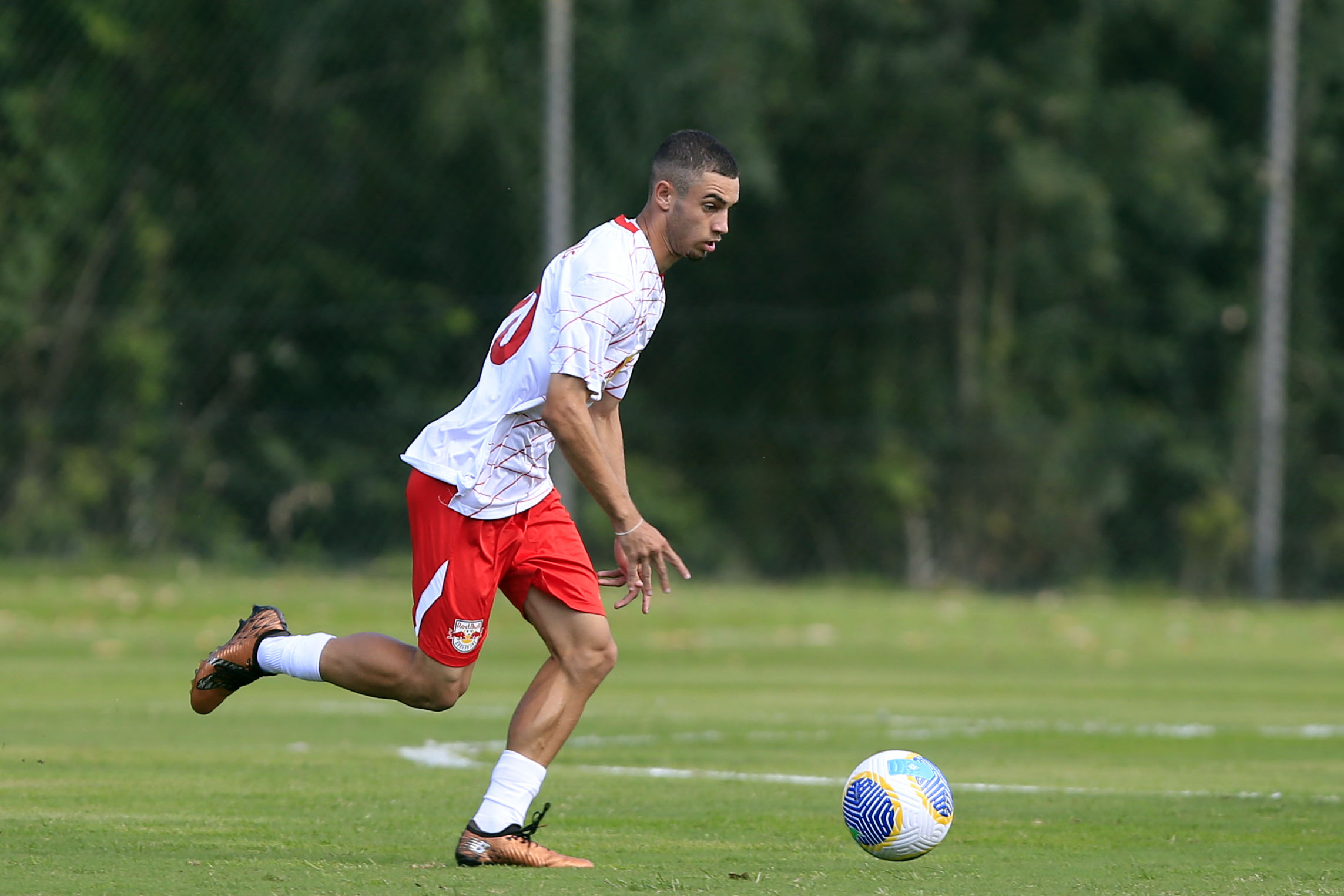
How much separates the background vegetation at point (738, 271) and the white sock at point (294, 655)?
14893 millimetres

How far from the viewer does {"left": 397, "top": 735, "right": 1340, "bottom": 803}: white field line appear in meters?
7.34

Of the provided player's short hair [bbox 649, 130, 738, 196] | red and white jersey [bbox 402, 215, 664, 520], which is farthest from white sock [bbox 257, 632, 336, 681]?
player's short hair [bbox 649, 130, 738, 196]

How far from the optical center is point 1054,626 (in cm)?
1728

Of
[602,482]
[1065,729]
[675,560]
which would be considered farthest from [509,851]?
[1065,729]

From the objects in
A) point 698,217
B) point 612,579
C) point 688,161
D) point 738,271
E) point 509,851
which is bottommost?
point 509,851

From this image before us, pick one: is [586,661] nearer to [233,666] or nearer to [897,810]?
[897,810]

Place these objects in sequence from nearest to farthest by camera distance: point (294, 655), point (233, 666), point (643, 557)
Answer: point (643, 557)
point (294, 655)
point (233, 666)

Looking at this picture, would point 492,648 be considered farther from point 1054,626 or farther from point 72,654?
point 1054,626

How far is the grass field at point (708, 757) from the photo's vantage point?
541 cm

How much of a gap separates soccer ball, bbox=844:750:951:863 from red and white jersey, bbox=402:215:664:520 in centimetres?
132

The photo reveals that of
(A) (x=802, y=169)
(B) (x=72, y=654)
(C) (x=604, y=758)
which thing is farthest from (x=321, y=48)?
(C) (x=604, y=758)

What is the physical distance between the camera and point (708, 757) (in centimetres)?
848

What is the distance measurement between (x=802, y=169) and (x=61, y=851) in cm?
2119

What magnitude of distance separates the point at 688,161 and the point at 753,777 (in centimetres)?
296
